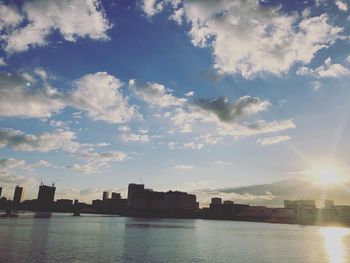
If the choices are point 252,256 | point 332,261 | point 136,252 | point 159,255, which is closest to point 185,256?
point 159,255

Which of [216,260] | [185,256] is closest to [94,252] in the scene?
[185,256]

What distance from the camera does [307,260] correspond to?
88375 mm

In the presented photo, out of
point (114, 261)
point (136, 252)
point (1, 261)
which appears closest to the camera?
point (1, 261)

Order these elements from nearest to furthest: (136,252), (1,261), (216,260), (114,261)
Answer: (1,261), (114,261), (216,260), (136,252)

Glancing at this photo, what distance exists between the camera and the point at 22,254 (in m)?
72.8

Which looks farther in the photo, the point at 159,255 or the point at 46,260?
the point at 159,255

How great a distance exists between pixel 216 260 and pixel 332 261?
3243 cm

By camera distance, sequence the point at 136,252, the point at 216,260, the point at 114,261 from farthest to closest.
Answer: the point at 136,252 < the point at 216,260 < the point at 114,261

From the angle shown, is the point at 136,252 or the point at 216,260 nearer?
the point at 216,260

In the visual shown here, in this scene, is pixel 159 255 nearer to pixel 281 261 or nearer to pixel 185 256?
pixel 185 256

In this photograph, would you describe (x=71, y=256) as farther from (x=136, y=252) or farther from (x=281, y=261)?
(x=281, y=261)

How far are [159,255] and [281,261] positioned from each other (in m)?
30.1

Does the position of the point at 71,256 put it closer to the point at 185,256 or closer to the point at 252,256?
the point at 185,256

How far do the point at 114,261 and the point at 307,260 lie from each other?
50971mm
